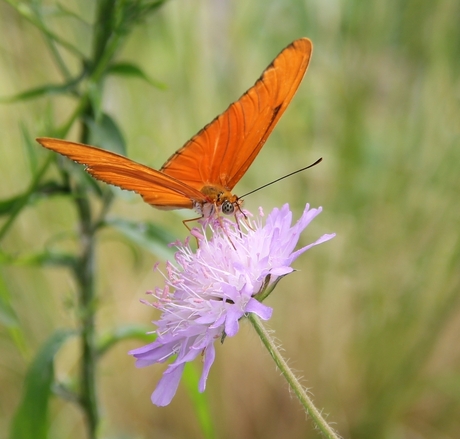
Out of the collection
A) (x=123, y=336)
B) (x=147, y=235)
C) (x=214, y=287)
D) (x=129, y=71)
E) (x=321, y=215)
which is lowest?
(x=214, y=287)

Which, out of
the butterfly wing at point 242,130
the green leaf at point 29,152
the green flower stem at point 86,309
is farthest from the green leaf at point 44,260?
the butterfly wing at point 242,130

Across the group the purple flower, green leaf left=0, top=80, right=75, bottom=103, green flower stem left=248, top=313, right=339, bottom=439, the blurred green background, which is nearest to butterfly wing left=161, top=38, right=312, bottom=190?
the purple flower

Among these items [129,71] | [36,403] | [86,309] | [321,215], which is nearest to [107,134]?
[129,71]

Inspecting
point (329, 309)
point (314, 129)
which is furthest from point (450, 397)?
point (314, 129)

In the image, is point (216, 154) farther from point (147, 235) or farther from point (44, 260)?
point (44, 260)

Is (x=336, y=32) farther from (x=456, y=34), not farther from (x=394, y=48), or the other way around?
(x=456, y=34)
